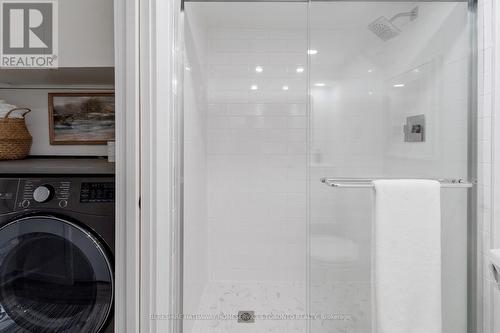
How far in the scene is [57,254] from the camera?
1295mm

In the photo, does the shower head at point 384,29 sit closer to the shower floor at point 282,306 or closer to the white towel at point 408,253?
the white towel at point 408,253

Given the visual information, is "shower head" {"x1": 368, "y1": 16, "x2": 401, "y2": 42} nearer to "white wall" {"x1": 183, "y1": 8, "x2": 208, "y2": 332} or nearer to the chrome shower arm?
the chrome shower arm

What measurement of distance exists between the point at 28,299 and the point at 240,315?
1.29 meters

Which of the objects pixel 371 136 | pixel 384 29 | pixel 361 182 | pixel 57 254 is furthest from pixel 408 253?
pixel 57 254

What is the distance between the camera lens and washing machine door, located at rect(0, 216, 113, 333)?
126cm

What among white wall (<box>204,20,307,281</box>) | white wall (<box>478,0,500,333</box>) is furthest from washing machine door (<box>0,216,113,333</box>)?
white wall (<box>478,0,500,333</box>)

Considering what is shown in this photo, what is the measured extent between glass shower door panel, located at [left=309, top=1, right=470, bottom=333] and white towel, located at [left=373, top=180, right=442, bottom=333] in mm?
101

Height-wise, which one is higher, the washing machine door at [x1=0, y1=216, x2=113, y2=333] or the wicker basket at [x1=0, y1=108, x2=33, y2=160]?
the wicker basket at [x1=0, y1=108, x2=33, y2=160]

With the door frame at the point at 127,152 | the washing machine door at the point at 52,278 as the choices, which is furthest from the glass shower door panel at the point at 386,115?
the washing machine door at the point at 52,278

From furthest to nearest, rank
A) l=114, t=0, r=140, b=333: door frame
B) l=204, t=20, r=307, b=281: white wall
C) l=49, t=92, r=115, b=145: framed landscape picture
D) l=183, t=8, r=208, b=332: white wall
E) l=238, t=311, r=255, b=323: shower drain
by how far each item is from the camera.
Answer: l=204, t=20, r=307, b=281: white wall, l=238, t=311, r=255, b=323: shower drain, l=183, t=8, r=208, b=332: white wall, l=49, t=92, r=115, b=145: framed landscape picture, l=114, t=0, r=140, b=333: door frame

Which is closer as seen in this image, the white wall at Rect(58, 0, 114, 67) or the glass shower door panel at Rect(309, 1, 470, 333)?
the white wall at Rect(58, 0, 114, 67)

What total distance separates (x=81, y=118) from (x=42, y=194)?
0.60 metres

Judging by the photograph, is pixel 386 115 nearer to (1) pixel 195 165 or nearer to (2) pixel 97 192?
(1) pixel 195 165

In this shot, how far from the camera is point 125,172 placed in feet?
3.65
